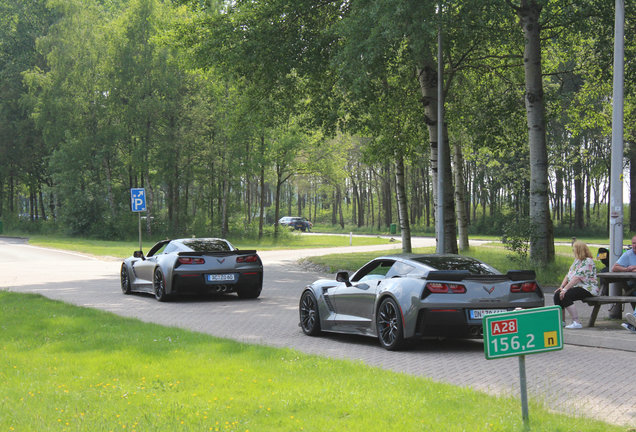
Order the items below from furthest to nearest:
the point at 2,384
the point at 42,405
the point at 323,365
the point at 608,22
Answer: the point at 608,22 < the point at 323,365 < the point at 2,384 < the point at 42,405

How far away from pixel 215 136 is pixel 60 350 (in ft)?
144

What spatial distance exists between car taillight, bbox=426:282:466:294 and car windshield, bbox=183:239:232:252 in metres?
8.08

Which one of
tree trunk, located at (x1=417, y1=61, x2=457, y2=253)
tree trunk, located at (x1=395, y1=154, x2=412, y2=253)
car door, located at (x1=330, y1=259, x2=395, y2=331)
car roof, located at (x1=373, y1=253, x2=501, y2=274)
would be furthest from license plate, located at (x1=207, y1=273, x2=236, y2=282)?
tree trunk, located at (x1=395, y1=154, x2=412, y2=253)

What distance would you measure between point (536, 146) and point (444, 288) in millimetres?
12424

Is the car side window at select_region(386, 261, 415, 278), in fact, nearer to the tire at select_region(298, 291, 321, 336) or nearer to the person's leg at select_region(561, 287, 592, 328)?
the tire at select_region(298, 291, 321, 336)

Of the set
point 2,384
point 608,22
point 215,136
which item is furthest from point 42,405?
point 215,136

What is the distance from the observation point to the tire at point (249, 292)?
56.4 feet

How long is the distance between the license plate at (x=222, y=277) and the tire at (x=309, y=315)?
4960 millimetres

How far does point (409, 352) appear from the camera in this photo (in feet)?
32.6

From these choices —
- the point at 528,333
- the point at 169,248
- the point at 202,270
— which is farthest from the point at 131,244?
the point at 528,333

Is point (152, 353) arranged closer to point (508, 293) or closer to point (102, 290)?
point (508, 293)

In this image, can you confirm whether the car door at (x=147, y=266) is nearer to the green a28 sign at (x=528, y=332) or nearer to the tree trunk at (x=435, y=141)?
the tree trunk at (x=435, y=141)

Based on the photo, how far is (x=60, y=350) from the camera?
368 inches

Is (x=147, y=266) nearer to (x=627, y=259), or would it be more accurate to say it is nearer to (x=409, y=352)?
(x=409, y=352)
